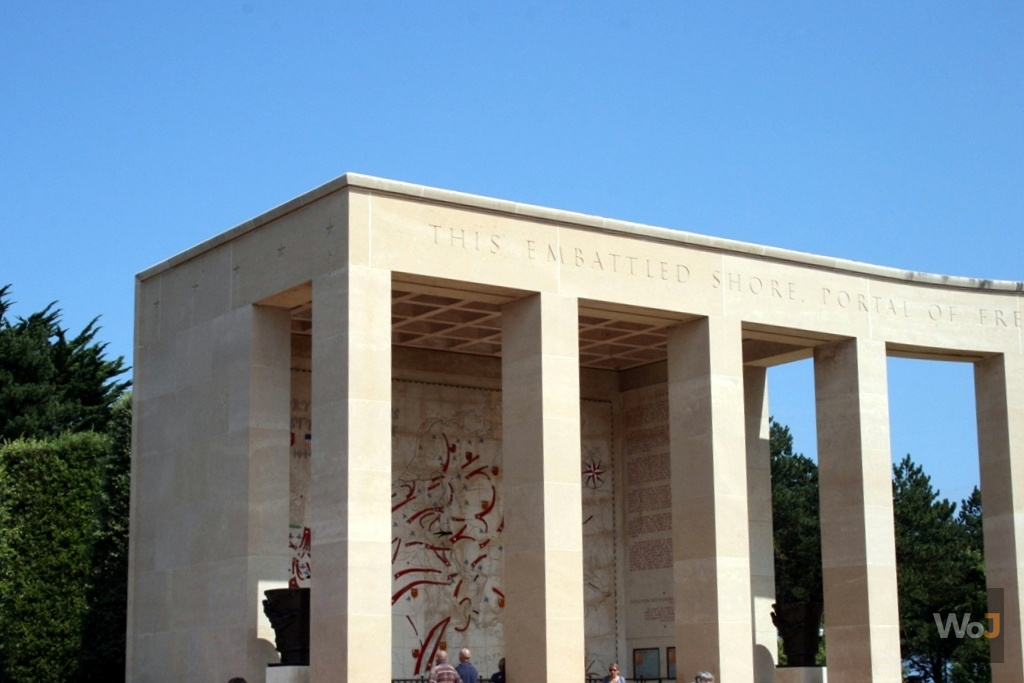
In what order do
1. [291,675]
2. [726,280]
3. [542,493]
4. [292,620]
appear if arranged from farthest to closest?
[726,280] → [542,493] → [292,620] → [291,675]

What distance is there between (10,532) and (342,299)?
12439 millimetres

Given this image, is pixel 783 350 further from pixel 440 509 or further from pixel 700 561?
pixel 440 509

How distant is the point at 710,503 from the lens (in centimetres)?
2431

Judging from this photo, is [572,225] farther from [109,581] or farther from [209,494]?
[109,581]

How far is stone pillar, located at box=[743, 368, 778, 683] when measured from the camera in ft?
96.5

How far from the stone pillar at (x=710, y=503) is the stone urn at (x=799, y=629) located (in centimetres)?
209

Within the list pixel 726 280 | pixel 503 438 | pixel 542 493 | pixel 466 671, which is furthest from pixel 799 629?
pixel 466 671

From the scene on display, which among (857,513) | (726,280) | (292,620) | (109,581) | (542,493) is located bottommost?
(292,620)

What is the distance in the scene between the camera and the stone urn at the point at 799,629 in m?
26.0

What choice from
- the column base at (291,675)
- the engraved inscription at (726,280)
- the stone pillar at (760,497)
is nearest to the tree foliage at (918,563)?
the stone pillar at (760,497)

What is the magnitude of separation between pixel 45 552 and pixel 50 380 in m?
16.5

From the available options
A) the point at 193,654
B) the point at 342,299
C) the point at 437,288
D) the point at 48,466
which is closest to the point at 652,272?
the point at 437,288

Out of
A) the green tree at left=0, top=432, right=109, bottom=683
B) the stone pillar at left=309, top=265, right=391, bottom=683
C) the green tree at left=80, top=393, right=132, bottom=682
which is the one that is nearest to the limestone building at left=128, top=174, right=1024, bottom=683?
the stone pillar at left=309, top=265, right=391, bottom=683

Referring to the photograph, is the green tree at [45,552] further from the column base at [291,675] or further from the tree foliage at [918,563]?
the tree foliage at [918,563]
